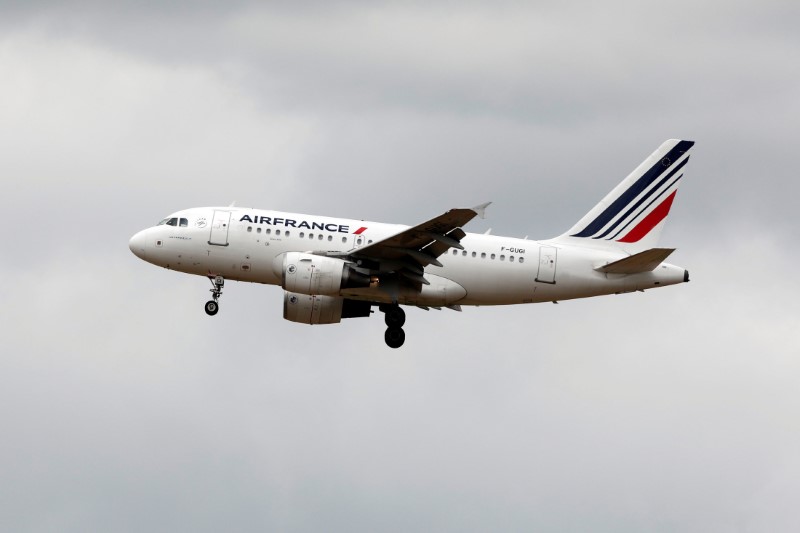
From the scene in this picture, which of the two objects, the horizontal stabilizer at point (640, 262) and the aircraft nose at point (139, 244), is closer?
the horizontal stabilizer at point (640, 262)

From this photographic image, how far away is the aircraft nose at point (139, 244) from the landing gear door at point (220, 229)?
134 inches

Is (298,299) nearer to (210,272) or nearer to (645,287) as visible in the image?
(210,272)

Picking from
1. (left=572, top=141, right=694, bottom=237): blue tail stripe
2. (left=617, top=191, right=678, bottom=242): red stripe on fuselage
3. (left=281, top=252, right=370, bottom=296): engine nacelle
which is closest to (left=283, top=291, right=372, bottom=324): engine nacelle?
(left=281, top=252, right=370, bottom=296): engine nacelle

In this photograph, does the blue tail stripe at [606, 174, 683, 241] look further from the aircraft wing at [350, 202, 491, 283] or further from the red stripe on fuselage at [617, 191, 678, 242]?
the aircraft wing at [350, 202, 491, 283]

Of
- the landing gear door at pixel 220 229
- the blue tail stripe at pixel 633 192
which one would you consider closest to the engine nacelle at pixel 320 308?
the landing gear door at pixel 220 229

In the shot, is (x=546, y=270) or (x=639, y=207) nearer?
(x=546, y=270)

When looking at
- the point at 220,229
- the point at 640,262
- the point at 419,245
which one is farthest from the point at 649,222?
the point at 220,229

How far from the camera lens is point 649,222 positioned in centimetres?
7138

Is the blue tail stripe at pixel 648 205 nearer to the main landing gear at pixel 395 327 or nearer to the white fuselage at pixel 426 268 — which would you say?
the white fuselage at pixel 426 268

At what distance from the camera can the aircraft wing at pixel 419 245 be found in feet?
206

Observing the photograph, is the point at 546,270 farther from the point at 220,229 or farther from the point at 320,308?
the point at 220,229

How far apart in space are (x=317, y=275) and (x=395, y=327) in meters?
5.05

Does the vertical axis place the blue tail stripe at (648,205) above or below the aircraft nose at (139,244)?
above

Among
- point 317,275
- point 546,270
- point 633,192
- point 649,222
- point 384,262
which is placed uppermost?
point 633,192
